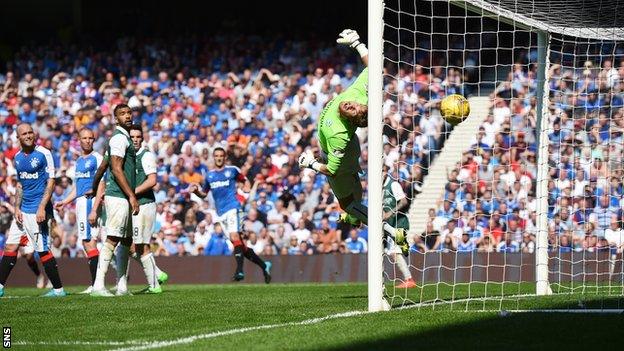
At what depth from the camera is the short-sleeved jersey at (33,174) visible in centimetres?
1606

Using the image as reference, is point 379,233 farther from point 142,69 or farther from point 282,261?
point 142,69

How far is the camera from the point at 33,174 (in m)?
16.1

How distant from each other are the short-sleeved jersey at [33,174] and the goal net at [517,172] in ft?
16.6

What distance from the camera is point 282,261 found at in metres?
22.5

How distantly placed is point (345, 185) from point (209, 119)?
1507 centimetres

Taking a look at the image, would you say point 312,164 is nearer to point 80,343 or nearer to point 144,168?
point 144,168

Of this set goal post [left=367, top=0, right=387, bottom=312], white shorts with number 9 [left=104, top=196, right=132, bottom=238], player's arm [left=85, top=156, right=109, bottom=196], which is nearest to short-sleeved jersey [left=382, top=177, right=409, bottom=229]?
white shorts with number 9 [left=104, top=196, right=132, bottom=238]

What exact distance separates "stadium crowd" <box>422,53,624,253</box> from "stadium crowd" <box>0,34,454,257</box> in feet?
4.24

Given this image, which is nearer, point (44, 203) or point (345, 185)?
point (345, 185)

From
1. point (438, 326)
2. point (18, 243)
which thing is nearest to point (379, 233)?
point (438, 326)

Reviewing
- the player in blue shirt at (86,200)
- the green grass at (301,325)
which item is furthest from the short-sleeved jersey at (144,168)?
the green grass at (301,325)

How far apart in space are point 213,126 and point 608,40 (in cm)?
1426

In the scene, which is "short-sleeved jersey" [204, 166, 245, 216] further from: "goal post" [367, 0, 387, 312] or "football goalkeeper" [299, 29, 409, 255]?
"goal post" [367, 0, 387, 312]

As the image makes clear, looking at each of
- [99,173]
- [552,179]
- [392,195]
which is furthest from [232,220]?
[552,179]
